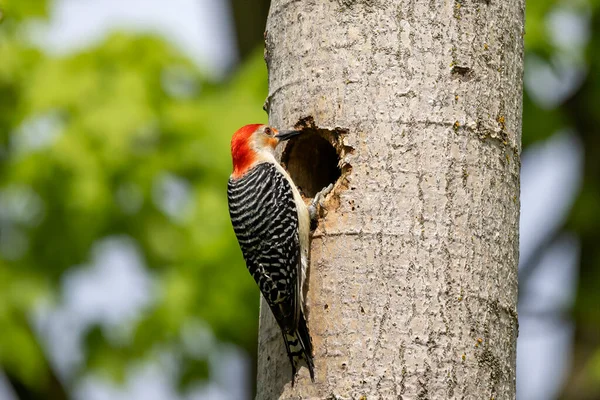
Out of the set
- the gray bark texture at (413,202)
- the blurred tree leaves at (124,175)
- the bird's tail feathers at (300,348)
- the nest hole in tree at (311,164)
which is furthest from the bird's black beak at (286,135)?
the blurred tree leaves at (124,175)

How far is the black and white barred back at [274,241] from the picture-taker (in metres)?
4.22

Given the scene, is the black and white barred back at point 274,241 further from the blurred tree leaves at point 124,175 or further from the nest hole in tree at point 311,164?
the blurred tree leaves at point 124,175

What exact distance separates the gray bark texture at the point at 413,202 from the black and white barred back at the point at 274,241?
108 millimetres

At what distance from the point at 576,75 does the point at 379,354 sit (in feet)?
19.0

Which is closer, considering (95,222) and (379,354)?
(379,354)

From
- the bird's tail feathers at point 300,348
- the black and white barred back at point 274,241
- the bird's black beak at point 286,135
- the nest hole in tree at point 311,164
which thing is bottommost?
the bird's tail feathers at point 300,348

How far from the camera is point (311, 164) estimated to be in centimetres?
522

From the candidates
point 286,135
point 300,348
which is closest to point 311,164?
point 286,135

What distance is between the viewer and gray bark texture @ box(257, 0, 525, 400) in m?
3.91

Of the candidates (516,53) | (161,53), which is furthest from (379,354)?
(161,53)

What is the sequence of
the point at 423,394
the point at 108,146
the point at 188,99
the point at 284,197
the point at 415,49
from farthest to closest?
1. the point at 188,99
2. the point at 108,146
3. the point at 284,197
4. the point at 415,49
5. the point at 423,394

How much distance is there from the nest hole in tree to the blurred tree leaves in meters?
2.22

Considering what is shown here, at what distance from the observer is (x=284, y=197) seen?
16.5 feet

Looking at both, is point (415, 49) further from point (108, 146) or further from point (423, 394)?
point (108, 146)
